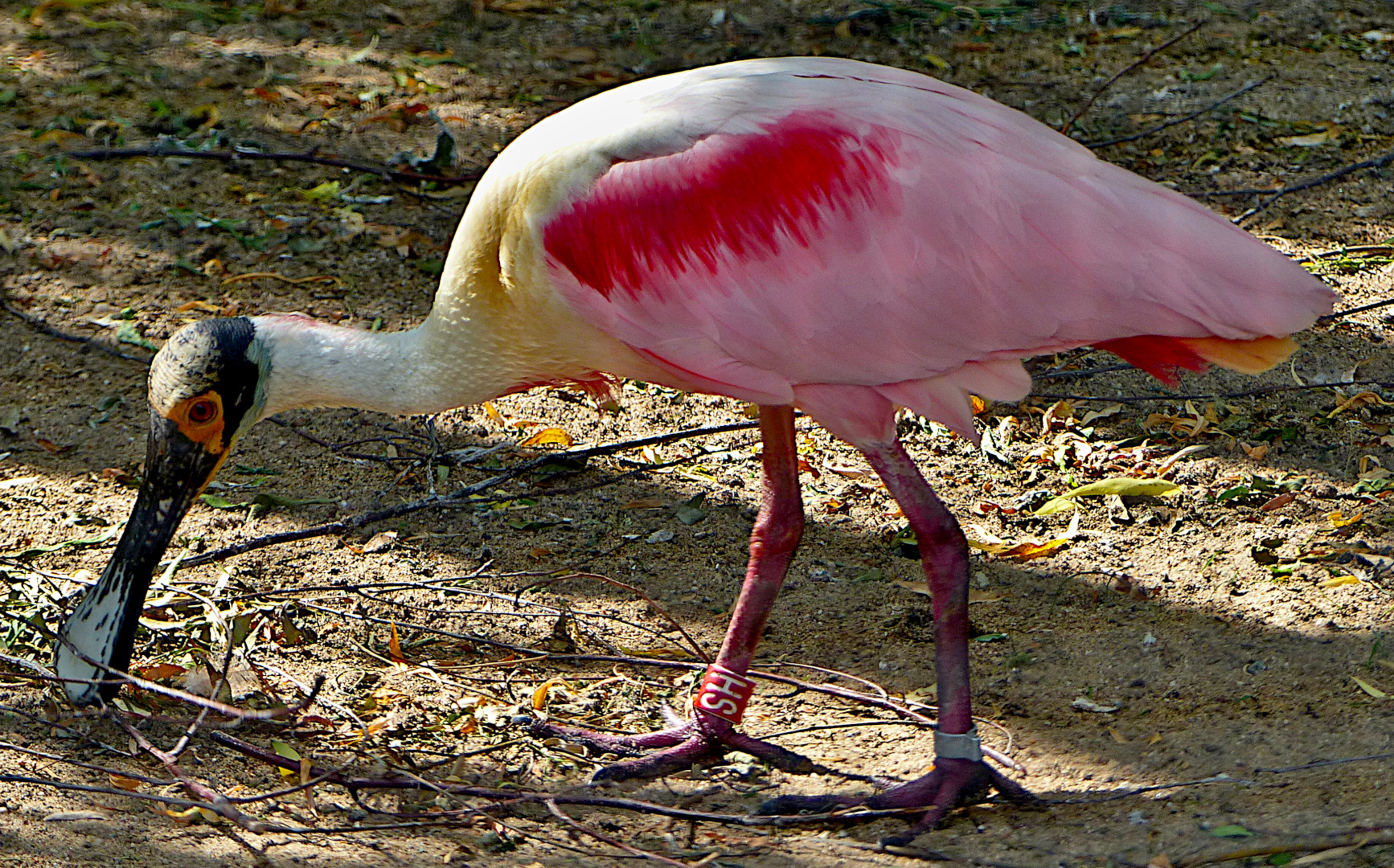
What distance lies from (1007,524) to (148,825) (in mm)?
2793

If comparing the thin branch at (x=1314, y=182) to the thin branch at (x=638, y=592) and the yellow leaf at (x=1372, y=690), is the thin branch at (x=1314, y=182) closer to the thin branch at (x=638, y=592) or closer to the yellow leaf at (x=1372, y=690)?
the yellow leaf at (x=1372, y=690)

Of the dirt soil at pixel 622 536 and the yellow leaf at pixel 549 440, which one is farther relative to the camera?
the yellow leaf at pixel 549 440

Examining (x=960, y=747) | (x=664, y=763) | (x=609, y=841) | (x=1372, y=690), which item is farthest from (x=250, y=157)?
(x=1372, y=690)

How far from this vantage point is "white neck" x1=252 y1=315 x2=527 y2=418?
3.74 metres

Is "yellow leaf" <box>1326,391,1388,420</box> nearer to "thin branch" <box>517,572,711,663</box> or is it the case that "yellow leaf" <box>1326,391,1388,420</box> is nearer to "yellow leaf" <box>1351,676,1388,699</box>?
"yellow leaf" <box>1351,676,1388,699</box>

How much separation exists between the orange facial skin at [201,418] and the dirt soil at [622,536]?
2.17ft

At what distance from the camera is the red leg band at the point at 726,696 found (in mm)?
3895

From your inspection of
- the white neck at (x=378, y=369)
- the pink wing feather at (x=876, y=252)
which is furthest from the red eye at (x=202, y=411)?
the pink wing feather at (x=876, y=252)

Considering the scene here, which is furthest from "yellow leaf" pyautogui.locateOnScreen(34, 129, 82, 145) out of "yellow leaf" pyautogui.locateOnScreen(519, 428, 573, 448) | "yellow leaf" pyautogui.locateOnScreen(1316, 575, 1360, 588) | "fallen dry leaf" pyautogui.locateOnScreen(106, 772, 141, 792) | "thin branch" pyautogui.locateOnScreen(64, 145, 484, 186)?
"yellow leaf" pyautogui.locateOnScreen(1316, 575, 1360, 588)

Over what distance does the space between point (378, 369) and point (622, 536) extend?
1.34 metres

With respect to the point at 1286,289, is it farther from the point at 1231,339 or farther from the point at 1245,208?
the point at 1245,208

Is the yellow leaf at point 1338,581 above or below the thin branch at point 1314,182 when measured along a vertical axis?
below

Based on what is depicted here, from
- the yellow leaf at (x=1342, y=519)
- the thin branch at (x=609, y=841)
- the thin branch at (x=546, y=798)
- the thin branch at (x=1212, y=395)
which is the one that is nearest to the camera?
the thin branch at (x=609, y=841)

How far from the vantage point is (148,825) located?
3254mm
